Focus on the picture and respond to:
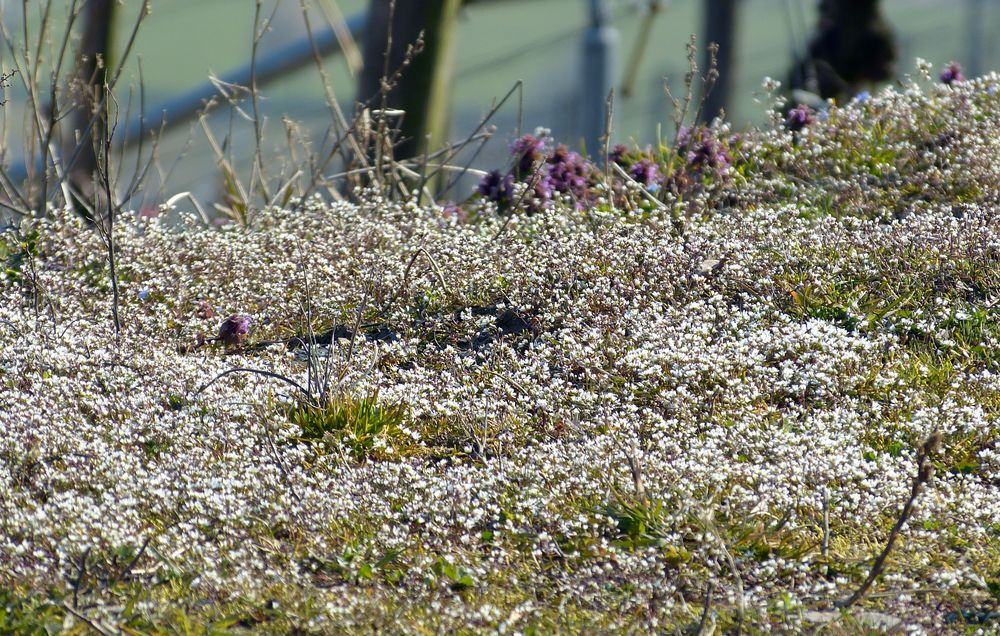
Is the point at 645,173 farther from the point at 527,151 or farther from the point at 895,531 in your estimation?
the point at 895,531

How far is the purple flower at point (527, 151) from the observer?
720 centimetres

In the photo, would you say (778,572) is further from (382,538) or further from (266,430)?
(266,430)

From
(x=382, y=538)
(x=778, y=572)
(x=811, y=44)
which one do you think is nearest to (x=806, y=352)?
(x=778, y=572)

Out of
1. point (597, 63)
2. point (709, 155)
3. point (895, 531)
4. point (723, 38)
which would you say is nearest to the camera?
point (895, 531)

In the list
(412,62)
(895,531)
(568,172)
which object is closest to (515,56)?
(412,62)

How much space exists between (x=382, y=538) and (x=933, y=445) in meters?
1.61

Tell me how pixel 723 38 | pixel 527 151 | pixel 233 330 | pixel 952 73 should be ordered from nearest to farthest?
pixel 233 330 → pixel 527 151 → pixel 952 73 → pixel 723 38

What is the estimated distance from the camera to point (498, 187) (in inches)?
284

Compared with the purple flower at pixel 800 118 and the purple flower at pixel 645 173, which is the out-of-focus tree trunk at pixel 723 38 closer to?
the purple flower at pixel 800 118

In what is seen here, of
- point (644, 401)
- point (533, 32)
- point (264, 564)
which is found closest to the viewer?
point (264, 564)

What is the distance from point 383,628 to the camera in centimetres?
320

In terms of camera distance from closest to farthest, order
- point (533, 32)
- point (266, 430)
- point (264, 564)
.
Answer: point (264, 564)
point (266, 430)
point (533, 32)

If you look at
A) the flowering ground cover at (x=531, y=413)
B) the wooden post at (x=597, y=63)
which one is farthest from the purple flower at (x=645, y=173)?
the wooden post at (x=597, y=63)

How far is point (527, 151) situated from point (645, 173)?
0.73m
